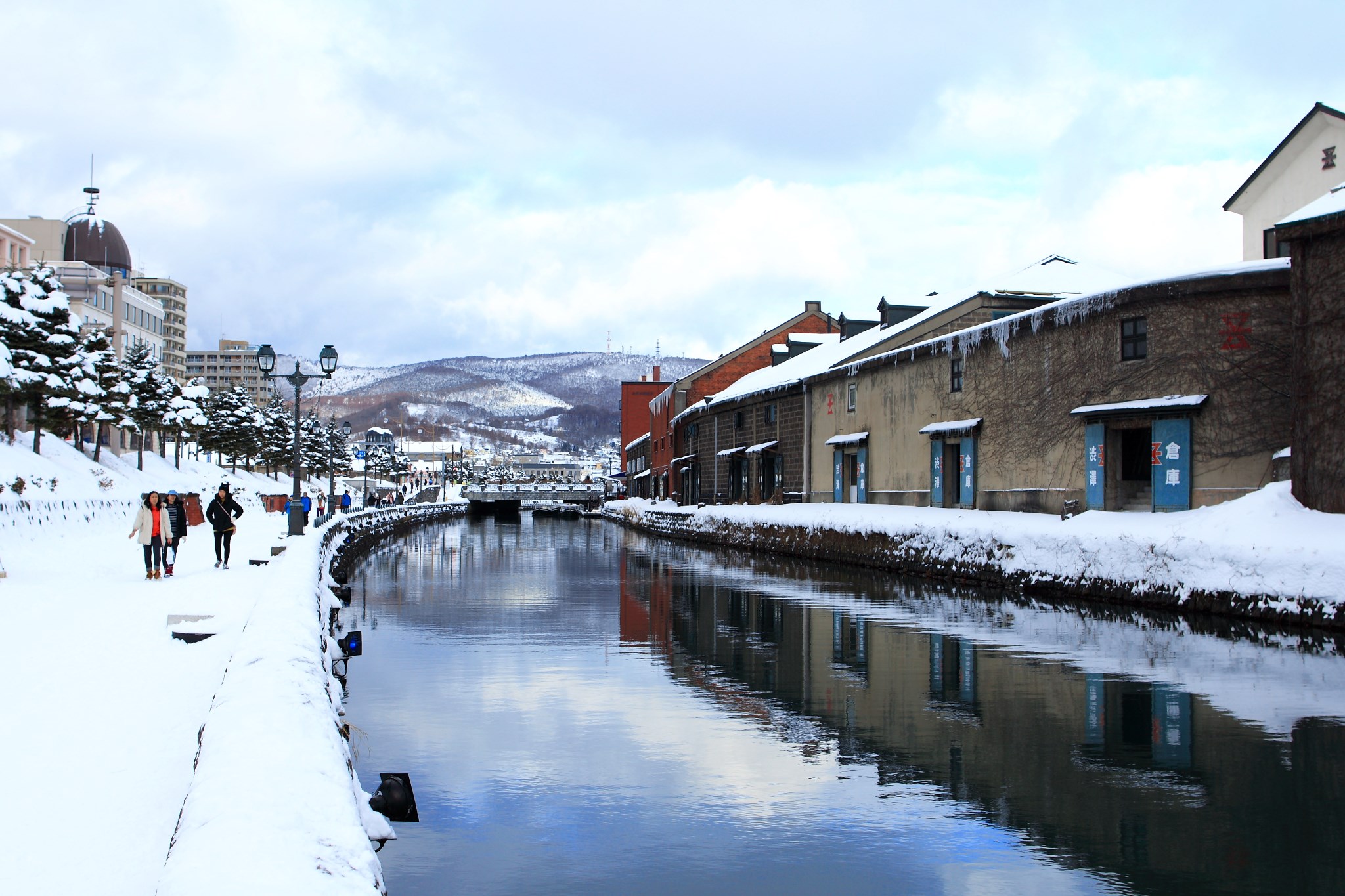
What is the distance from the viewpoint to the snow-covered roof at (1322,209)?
19922mm

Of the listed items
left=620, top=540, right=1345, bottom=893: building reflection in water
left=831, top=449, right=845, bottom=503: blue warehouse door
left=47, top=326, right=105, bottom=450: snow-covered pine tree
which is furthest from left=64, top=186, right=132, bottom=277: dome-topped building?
left=620, top=540, right=1345, bottom=893: building reflection in water

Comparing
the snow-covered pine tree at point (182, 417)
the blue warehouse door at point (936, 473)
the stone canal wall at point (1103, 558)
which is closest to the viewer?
the stone canal wall at point (1103, 558)

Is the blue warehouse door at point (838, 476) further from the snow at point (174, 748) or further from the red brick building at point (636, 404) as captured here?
the red brick building at point (636, 404)

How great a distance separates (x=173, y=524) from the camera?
22531 millimetres

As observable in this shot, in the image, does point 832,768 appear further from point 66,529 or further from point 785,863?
point 66,529

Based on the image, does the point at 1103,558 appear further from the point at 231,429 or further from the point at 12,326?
the point at 231,429

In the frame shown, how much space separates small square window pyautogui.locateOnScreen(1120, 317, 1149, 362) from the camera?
2549 cm

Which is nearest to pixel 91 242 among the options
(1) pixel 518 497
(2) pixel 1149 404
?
(1) pixel 518 497

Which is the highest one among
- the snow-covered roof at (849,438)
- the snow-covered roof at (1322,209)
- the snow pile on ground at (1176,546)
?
the snow-covered roof at (1322,209)

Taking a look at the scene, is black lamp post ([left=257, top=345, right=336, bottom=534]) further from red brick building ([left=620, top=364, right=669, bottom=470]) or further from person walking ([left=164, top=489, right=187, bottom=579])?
red brick building ([left=620, top=364, right=669, bottom=470])

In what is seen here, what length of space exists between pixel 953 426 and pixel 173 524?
20598 millimetres

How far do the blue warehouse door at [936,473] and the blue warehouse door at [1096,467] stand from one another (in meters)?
7.35

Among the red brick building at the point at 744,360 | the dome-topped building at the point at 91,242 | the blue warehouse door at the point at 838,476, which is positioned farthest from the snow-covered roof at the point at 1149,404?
the dome-topped building at the point at 91,242

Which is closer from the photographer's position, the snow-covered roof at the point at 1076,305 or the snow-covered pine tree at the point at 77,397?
the snow-covered roof at the point at 1076,305
